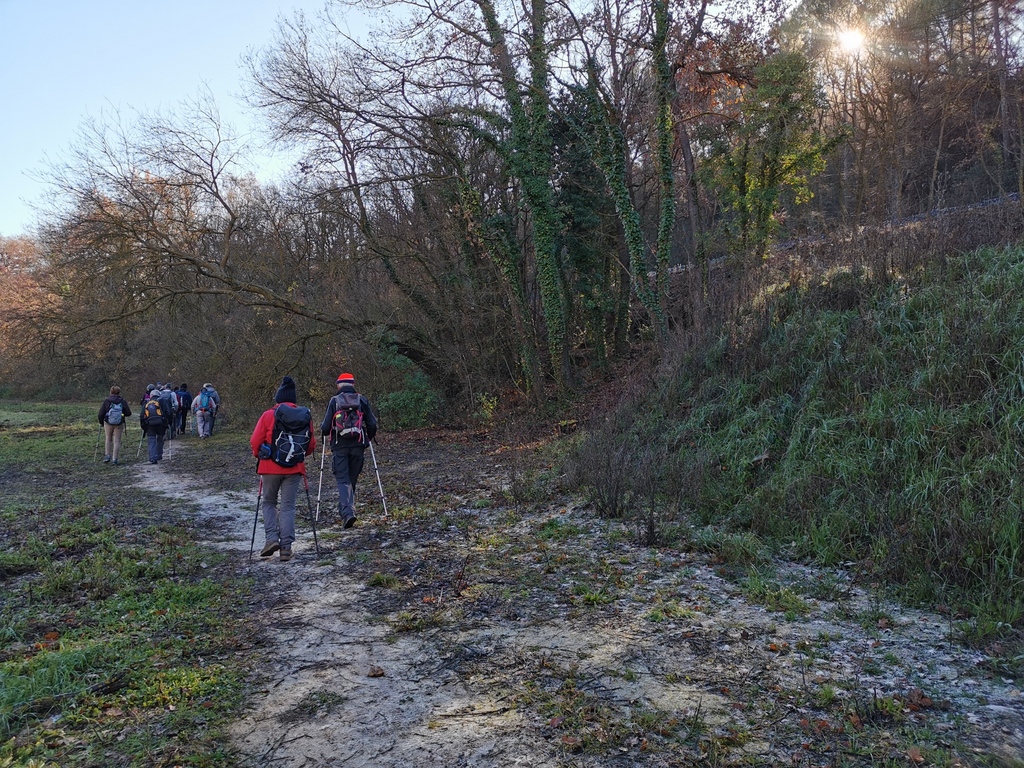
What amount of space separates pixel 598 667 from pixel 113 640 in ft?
12.1

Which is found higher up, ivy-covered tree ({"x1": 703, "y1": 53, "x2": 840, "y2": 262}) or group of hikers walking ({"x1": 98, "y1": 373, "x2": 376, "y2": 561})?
ivy-covered tree ({"x1": 703, "y1": 53, "x2": 840, "y2": 262})

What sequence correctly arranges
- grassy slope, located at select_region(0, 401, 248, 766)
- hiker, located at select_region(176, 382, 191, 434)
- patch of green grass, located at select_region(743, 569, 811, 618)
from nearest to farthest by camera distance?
1. grassy slope, located at select_region(0, 401, 248, 766)
2. patch of green grass, located at select_region(743, 569, 811, 618)
3. hiker, located at select_region(176, 382, 191, 434)

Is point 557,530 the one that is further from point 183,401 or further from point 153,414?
point 183,401

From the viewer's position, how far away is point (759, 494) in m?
8.00

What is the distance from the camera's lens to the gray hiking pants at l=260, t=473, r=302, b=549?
25.5 feet

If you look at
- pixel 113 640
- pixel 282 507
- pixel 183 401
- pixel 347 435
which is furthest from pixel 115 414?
pixel 113 640

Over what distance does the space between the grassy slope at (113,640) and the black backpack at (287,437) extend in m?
1.36

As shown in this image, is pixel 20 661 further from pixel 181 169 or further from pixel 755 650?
pixel 181 169

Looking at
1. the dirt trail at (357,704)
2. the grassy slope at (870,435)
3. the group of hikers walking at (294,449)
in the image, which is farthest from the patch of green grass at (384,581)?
the grassy slope at (870,435)

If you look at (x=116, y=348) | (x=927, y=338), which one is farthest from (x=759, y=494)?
(x=116, y=348)

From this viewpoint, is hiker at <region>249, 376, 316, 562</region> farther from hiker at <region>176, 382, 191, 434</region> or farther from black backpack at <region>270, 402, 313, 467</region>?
hiker at <region>176, 382, 191, 434</region>

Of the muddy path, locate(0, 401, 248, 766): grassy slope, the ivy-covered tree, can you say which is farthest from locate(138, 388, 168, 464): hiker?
the ivy-covered tree

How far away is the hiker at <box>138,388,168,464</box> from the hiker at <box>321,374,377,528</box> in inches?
389

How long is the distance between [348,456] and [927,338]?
781cm
